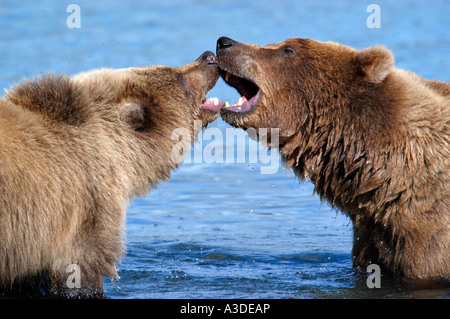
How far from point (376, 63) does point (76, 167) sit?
242 centimetres

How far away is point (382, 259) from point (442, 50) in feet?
34.6

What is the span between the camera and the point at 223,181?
996cm

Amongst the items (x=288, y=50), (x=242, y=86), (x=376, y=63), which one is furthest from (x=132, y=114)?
(x=376, y=63)

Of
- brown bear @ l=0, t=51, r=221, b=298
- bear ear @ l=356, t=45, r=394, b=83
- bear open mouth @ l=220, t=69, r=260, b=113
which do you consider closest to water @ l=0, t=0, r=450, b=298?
brown bear @ l=0, t=51, r=221, b=298

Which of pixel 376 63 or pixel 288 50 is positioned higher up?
pixel 288 50

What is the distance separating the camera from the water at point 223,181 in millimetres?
6578

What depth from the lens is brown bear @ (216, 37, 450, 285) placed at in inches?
222

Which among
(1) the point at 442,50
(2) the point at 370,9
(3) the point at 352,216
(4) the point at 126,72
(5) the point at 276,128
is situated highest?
(2) the point at 370,9

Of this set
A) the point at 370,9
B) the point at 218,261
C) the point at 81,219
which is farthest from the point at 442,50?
the point at 81,219

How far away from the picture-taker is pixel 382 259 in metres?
5.96

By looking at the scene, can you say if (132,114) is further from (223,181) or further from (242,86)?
(223,181)

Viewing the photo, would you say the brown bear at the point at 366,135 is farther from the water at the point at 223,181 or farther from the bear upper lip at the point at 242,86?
the water at the point at 223,181

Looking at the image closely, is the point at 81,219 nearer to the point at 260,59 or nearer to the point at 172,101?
the point at 172,101

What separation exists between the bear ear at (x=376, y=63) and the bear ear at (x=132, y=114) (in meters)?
1.81
